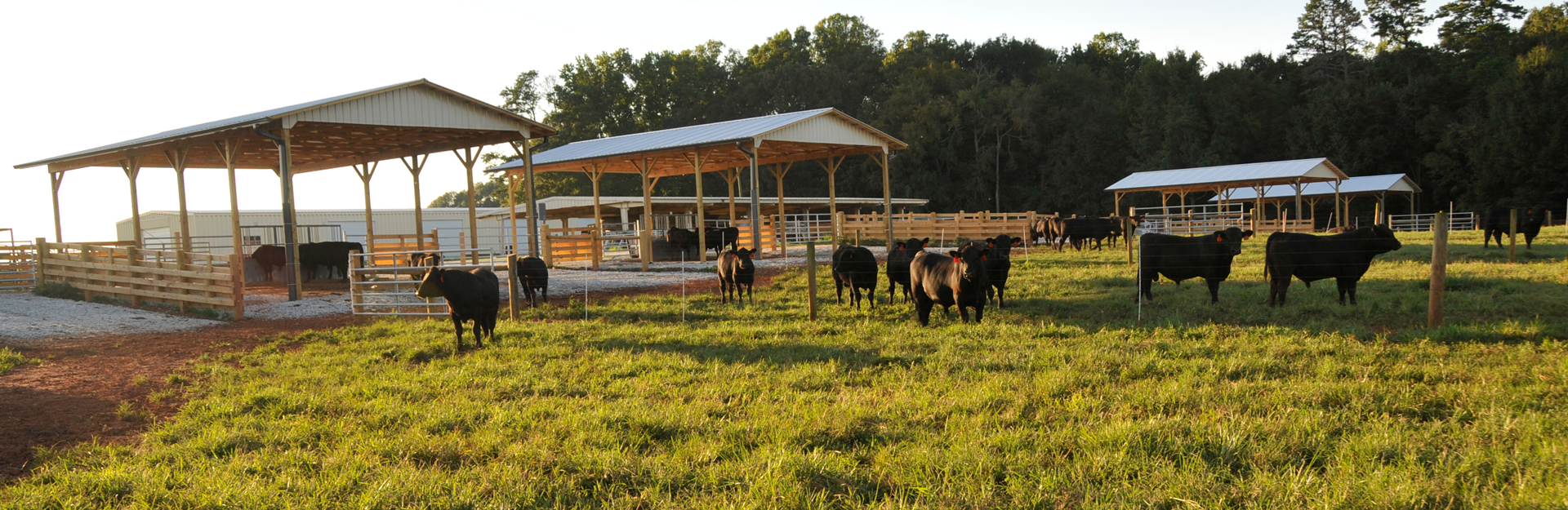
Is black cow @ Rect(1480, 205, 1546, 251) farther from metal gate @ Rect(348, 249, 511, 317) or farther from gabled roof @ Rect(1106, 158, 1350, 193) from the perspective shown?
metal gate @ Rect(348, 249, 511, 317)

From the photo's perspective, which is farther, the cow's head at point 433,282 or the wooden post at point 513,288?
the wooden post at point 513,288

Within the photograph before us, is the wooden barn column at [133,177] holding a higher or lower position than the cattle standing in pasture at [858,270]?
higher

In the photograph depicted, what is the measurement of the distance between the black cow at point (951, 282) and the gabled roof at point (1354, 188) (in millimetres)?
37589

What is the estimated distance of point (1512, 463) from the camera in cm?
411

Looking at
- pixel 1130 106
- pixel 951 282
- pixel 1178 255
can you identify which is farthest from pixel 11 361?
pixel 1130 106

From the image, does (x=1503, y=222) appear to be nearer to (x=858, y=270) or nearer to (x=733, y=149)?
(x=858, y=270)

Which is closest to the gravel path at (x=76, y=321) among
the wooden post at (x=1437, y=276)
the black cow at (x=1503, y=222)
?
the wooden post at (x=1437, y=276)

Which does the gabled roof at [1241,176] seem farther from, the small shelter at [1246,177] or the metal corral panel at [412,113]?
the metal corral panel at [412,113]

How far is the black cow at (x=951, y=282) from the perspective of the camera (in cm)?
943

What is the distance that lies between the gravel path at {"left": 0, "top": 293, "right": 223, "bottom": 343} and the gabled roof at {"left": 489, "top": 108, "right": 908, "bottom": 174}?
1130 cm

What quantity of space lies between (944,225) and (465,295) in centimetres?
2468

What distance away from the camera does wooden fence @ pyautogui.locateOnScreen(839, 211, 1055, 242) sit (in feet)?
100

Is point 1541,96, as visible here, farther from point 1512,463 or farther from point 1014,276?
point 1512,463

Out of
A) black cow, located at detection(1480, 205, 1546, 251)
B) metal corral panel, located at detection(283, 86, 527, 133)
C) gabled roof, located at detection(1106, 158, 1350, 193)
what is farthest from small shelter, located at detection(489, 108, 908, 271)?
gabled roof, located at detection(1106, 158, 1350, 193)
